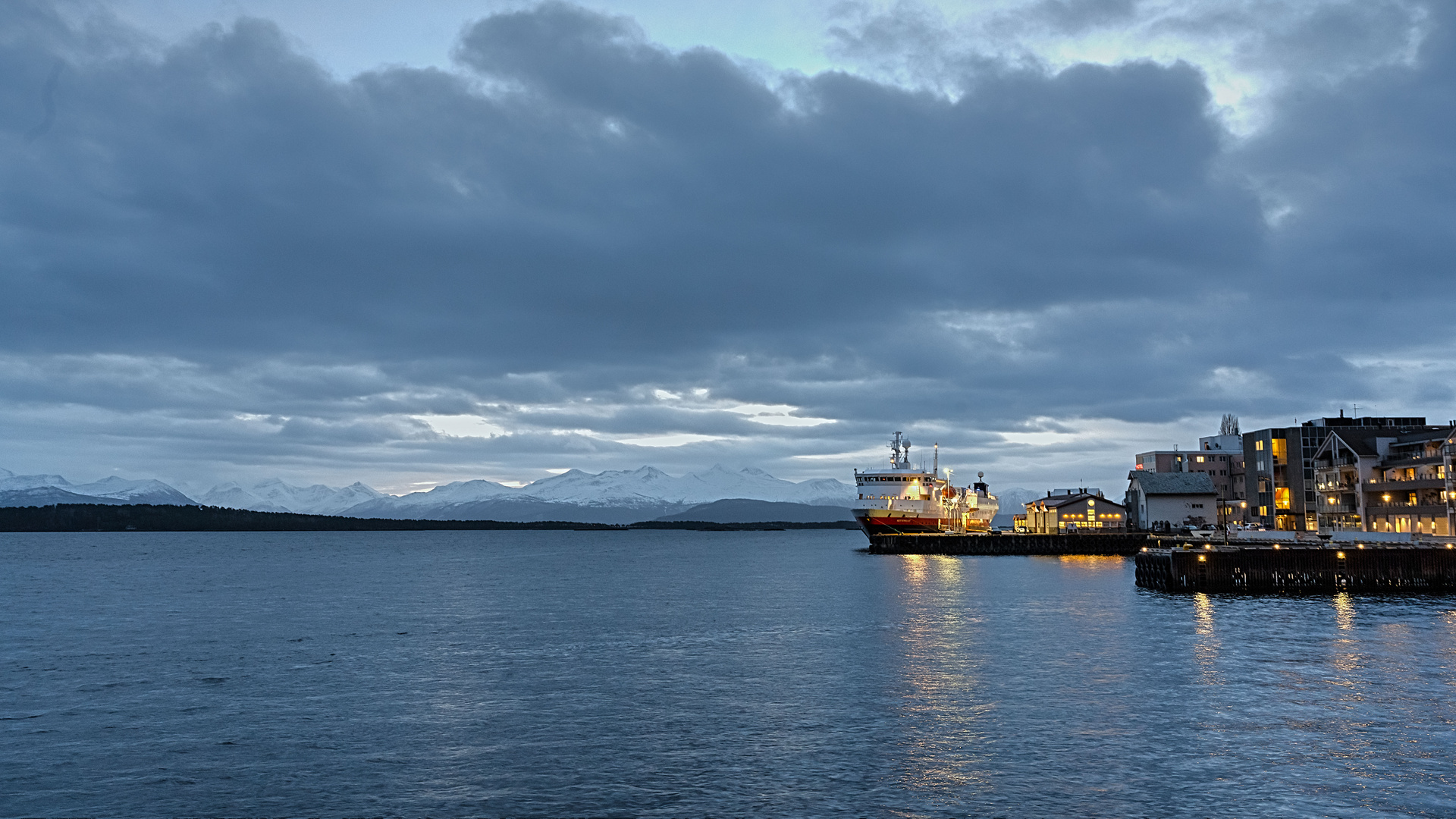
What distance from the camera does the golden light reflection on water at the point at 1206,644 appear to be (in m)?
39.7

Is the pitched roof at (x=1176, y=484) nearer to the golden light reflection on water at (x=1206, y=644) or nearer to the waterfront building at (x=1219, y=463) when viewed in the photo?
the waterfront building at (x=1219, y=463)

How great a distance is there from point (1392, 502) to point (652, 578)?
3506 inches

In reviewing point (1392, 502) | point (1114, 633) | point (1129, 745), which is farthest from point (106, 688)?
point (1392, 502)

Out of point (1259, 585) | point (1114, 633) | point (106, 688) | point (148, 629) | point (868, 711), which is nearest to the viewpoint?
point (868, 711)

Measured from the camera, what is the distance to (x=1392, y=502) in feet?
389

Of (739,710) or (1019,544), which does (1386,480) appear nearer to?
(1019,544)

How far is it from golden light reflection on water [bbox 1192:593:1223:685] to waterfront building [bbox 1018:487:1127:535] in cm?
10635

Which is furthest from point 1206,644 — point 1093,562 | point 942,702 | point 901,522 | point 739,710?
point 901,522

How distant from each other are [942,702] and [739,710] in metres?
7.38

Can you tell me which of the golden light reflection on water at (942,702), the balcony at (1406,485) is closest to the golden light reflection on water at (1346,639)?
the golden light reflection on water at (942,702)

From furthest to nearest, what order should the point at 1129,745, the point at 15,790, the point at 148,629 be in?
the point at 148,629 → the point at 1129,745 → the point at 15,790

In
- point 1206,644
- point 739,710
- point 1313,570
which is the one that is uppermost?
point 1313,570

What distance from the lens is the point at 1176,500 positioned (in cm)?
16350

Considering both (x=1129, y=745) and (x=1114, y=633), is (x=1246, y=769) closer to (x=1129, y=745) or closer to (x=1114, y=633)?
(x=1129, y=745)
